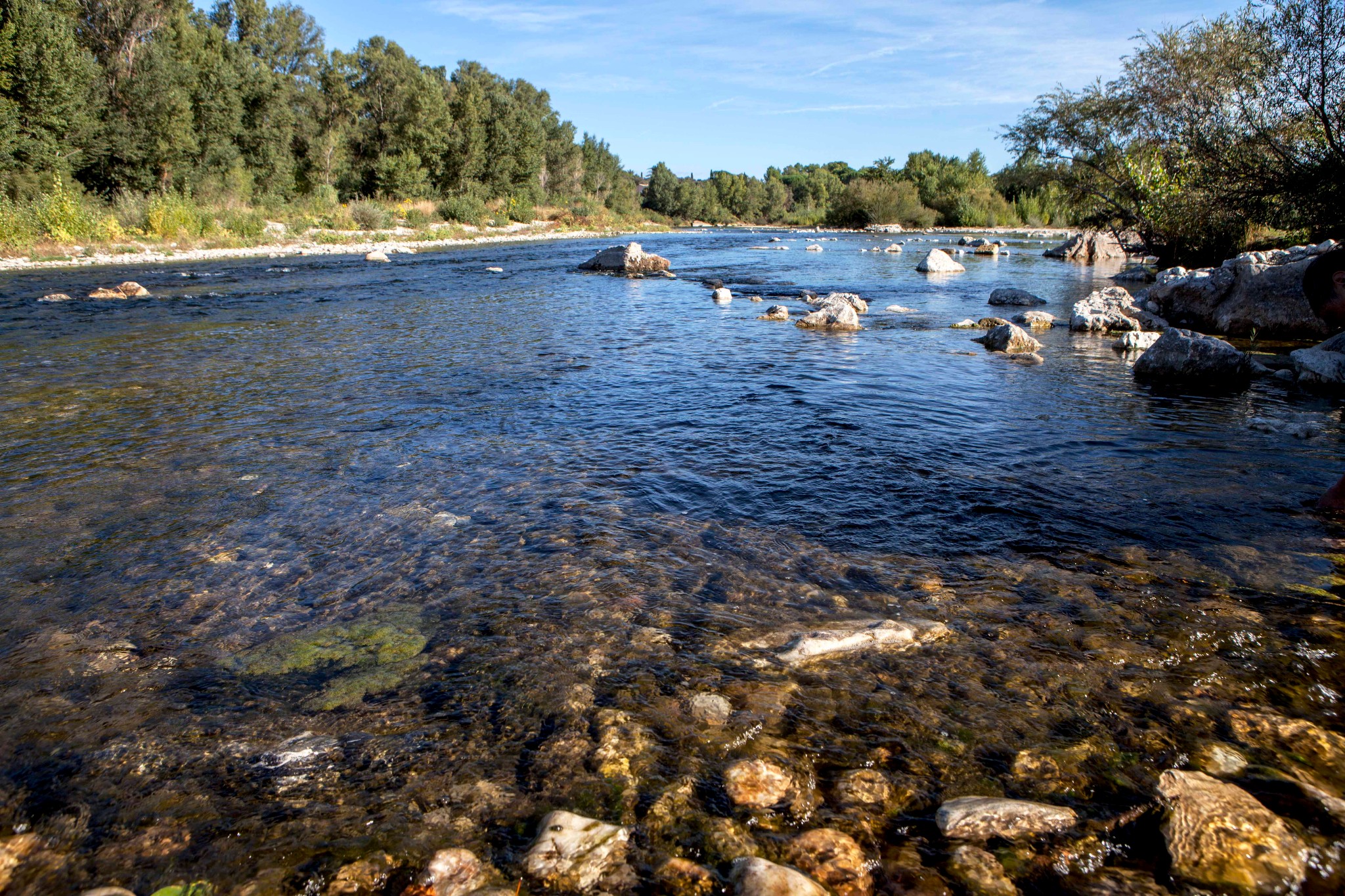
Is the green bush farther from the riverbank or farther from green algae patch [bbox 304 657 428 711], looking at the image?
green algae patch [bbox 304 657 428 711]

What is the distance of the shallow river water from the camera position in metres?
2.59

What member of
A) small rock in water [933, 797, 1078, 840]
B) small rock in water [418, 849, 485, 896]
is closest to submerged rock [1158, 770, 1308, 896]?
small rock in water [933, 797, 1078, 840]

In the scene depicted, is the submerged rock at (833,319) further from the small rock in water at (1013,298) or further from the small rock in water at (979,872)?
the small rock in water at (979,872)

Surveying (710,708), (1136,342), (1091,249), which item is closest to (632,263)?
(1136,342)

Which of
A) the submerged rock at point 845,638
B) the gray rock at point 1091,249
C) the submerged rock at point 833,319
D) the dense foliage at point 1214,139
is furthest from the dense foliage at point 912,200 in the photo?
the submerged rock at point 845,638

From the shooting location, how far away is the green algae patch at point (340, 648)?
11.8 feet

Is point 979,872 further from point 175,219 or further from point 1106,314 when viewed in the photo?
point 175,219

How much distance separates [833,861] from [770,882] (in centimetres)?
29

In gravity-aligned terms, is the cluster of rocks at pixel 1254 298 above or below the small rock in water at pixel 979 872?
above

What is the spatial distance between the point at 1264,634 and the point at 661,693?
3.25m

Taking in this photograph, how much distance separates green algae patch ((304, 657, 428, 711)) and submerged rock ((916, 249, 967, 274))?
28.9m

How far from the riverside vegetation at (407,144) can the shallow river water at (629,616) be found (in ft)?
41.2

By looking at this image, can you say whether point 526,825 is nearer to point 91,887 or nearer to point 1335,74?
point 91,887

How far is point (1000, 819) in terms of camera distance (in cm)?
250
